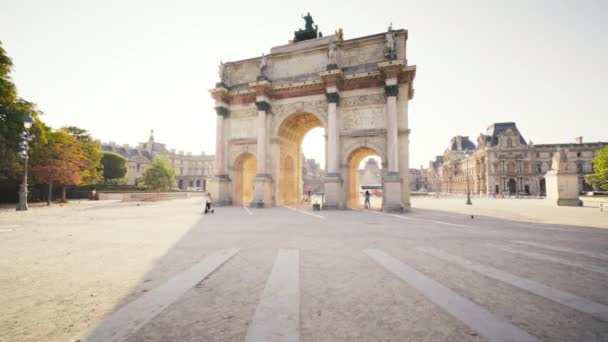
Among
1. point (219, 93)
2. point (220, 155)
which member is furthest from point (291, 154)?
point (219, 93)

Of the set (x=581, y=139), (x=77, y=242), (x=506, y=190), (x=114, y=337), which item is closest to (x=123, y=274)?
(x=114, y=337)

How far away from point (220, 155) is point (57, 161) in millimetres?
14816

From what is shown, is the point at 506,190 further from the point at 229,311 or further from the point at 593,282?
the point at 229,311

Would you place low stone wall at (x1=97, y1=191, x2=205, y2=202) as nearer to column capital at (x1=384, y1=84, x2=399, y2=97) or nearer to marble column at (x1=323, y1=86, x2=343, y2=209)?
marble column at (x1=323, y1=86, x2=343, y2=209)

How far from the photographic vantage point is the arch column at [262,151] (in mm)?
20031

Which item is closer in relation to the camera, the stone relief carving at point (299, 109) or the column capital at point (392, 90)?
the column capital at point (392, 90)

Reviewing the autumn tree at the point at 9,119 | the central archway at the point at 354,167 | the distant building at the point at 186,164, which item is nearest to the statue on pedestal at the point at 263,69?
the central archway at the point at 354,167

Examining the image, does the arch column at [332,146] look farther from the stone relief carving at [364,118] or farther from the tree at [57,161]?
the tree at [57,161]

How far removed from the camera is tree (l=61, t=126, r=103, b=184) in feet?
92.3

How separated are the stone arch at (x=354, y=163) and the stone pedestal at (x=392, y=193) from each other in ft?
6.34

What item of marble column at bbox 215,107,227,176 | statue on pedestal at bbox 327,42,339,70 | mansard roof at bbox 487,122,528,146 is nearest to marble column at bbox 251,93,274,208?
marble column at bbox 215,107,227,176

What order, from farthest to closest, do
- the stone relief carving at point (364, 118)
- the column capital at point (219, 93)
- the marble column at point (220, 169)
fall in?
the column capital at point (219, 93)
the marble column at point (220, 169)
the stone relief carving at point (364, 118)

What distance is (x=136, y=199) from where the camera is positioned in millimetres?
30219

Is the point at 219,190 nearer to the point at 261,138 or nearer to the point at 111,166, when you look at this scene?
the point at 261,138
